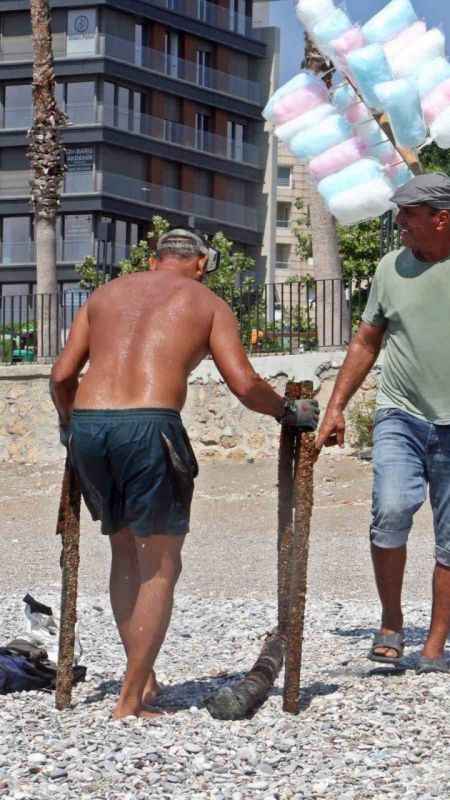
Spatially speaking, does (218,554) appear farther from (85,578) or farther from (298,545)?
(298,545)

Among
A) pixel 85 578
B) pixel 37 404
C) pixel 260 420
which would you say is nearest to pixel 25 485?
pixel 37 404

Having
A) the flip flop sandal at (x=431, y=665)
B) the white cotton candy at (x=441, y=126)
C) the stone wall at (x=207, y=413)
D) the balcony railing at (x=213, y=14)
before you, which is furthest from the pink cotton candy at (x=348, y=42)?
the balcony railing at (x=213, y=14)

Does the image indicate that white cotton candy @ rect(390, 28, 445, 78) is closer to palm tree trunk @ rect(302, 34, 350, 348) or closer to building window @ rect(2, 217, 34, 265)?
palm tree trunk @ rect(302, 34, 350, 348)

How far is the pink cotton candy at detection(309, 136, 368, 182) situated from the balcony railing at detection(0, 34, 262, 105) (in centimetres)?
5907

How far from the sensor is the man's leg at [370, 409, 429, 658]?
6539mm

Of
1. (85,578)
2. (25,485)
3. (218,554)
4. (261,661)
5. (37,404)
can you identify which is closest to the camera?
(261,661)

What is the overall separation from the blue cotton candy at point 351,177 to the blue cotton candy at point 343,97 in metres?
0.35

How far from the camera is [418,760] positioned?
530cm

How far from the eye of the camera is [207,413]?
18734 millimetres

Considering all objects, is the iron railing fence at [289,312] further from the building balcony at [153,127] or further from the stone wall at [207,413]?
the building balcony at [153,127]

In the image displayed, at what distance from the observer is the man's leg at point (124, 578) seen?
5.93m

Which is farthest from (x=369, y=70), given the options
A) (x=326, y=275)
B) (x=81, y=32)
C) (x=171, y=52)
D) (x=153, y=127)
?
(x=171, y=52)

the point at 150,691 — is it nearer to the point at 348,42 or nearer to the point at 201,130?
the point at 348,42

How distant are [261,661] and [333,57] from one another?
9.68ft
